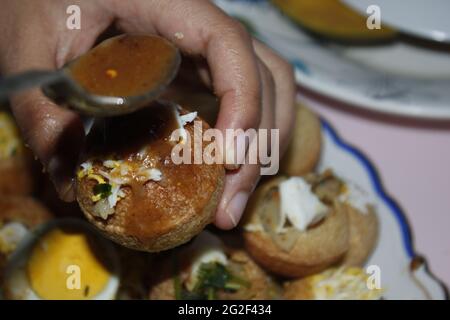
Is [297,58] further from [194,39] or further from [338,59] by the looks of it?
[194,39]

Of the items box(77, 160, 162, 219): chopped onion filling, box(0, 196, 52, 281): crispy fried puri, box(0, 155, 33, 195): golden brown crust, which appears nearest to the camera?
box(77, 160, 162, 219): chopped onion filling

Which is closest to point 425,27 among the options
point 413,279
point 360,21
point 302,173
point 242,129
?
point 360,21

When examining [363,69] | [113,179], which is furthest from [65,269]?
[363,69]

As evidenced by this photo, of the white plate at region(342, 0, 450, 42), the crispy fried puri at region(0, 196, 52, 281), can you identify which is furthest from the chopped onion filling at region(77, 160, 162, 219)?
the white plate at region(342, 0, 450, 42)

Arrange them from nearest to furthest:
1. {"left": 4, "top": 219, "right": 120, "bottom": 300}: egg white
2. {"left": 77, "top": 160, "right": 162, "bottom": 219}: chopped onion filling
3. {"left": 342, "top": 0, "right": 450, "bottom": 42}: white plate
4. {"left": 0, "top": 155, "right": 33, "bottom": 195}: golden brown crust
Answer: {"left": 77, "top": 160, "right": 162, "bottom": 219}: chopped onion filling, {"left": 4, "top": 219, "right": 120, "bottom": 300}: egg white, {"left": 0, "top": 155, "right": 33, "bottom": 195}: golden brown crust, {"left": 342, "top": 0, "right": 450, "bottom": 42}: white plate

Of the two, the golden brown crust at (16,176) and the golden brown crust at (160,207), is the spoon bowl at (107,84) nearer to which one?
the golden brown crust at (160,207)

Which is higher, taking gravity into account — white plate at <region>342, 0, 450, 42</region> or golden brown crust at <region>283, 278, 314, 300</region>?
white plate at <region>342, 0, 450, 42</region>

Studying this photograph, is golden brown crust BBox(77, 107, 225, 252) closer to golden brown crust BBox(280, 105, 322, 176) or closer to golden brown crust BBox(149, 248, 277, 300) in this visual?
golden brown crust BBox(149, 248, 277, 300)
